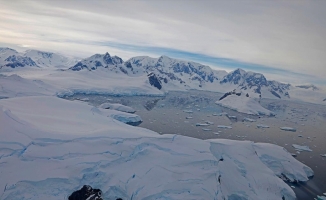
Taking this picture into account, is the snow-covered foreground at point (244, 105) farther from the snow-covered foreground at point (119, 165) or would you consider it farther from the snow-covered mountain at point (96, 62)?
the snow-covered mountain at point (96, 62)

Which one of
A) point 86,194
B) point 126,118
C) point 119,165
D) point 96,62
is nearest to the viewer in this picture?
point 86,194

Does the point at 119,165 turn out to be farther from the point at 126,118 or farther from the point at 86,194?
the point at 126,118

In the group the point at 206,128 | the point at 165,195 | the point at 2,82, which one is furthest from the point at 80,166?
the point at 2,82

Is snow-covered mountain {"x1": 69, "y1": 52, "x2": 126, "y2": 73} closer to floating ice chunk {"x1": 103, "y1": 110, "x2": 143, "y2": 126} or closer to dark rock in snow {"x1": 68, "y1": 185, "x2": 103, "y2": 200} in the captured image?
floating ice chunk {"x1": 103, "y1": 110, "x2": 143, "y2": 126}

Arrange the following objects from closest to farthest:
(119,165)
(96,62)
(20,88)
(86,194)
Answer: (86,194)
(119,165)
(20,88)
(96,62)

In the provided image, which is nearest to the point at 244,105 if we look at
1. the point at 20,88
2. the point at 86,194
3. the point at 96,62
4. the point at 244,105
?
the point at 244,105

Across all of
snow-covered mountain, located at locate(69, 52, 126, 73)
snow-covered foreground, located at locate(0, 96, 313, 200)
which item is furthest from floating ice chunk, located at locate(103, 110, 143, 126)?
snow-covered mountain, located at locate(69, 52, 126, 73)
